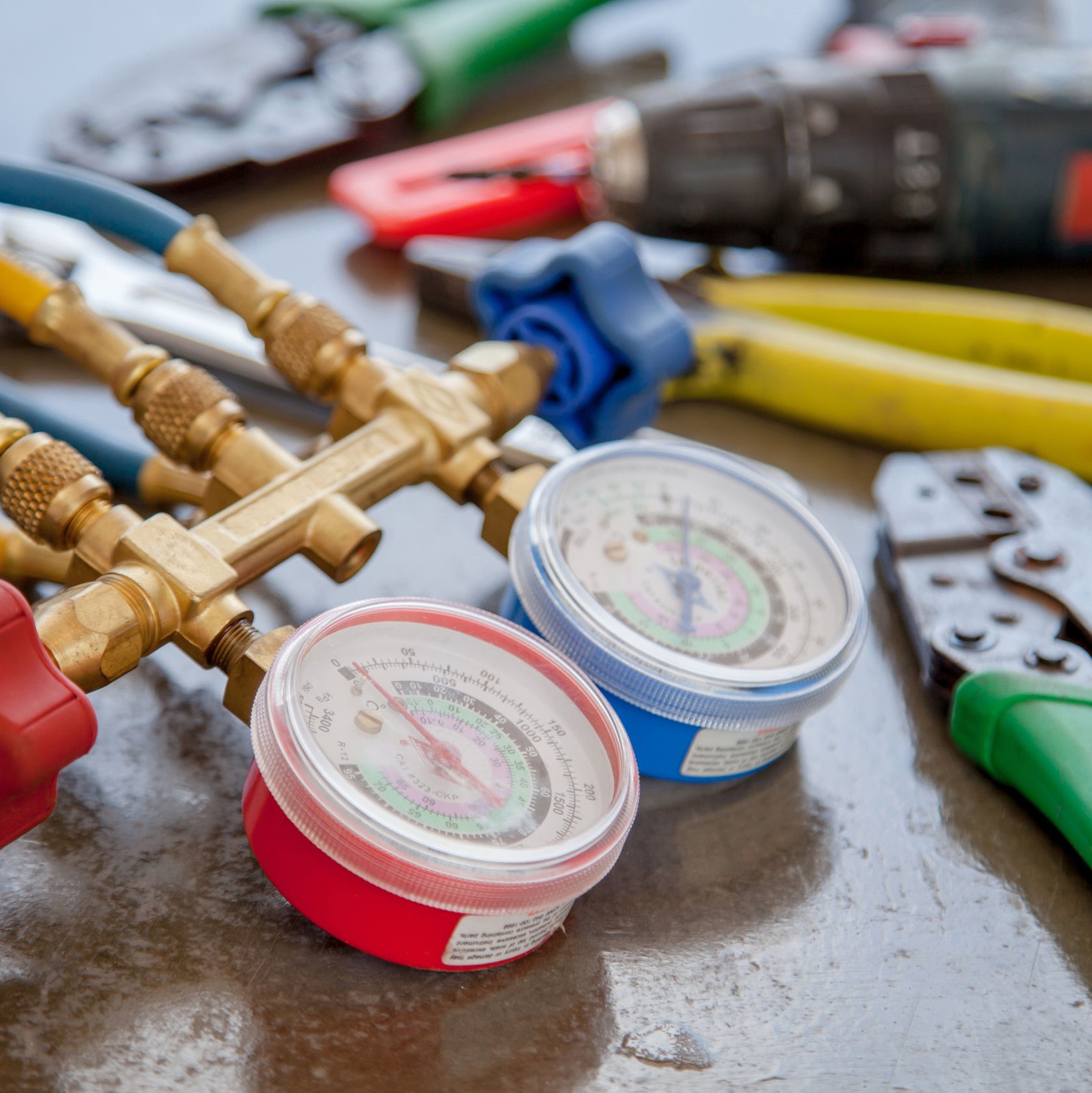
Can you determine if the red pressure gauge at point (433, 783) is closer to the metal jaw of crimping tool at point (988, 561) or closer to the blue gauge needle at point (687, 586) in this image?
the blue gauge needle at point (687, 586)

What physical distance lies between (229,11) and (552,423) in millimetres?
998

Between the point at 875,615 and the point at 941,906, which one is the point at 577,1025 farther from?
the point at 875,615

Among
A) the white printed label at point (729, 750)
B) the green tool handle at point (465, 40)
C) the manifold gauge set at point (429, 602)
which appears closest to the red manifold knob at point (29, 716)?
the manifold gauge set at point (429, 602)

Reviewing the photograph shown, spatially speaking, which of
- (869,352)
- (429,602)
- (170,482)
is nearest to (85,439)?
(170,482)

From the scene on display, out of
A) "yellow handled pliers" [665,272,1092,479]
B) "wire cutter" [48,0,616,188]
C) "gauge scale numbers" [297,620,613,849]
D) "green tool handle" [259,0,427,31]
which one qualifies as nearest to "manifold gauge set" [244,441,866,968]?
"gauge scale numbers" [297,620,613,849]

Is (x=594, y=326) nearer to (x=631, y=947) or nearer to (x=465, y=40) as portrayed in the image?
(x=631, y=947)

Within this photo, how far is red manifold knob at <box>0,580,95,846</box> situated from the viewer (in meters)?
0.54

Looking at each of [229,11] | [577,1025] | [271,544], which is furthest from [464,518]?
[229,11]

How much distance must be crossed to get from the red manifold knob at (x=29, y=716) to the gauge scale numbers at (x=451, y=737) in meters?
0.10

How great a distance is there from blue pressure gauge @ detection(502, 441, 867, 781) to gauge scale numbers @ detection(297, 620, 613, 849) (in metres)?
0.05

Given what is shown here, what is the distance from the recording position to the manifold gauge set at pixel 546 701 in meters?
0.56

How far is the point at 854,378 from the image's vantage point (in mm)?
1006

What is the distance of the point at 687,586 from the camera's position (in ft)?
2.49

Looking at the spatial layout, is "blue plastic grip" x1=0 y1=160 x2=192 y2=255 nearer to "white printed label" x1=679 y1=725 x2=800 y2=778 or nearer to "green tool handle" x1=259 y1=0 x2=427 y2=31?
"white printed label" x1=679 y1=725 x2=800 y2=778
